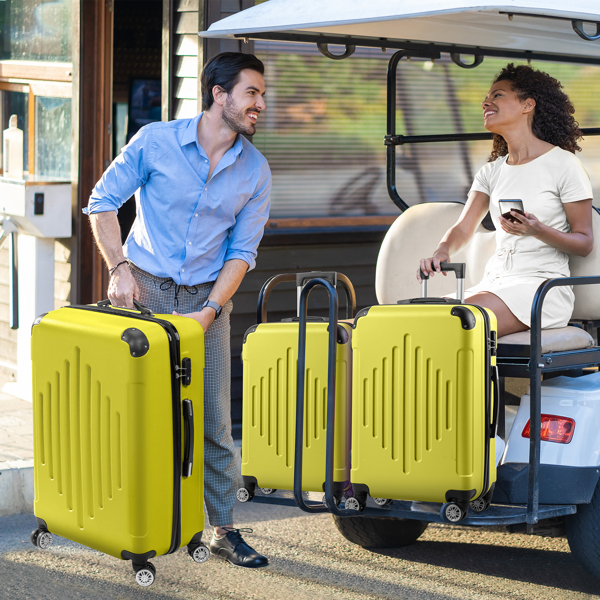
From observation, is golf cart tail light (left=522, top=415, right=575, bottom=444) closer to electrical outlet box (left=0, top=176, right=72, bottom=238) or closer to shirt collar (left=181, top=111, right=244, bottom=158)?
shirt collar (left=181, top=111, right=244, bottom=158)

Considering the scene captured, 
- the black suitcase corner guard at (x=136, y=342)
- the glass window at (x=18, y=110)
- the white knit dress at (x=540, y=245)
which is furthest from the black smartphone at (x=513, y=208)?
the glass window at (x=18, y=110)

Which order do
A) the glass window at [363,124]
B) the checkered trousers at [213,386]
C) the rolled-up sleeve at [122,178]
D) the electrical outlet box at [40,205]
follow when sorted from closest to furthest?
the rolled-up sleeve at [122,178] < the checkered trousers at [213,386] < the electrical outlet box at [40,205] < the glass window at [363,124]

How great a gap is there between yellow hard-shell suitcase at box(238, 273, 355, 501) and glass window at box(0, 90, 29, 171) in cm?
315

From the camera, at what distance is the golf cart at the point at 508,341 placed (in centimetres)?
317

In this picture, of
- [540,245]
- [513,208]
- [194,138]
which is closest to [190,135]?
[194,138]

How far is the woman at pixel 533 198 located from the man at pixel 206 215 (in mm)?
783

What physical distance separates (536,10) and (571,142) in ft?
3.74

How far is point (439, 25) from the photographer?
164 inches

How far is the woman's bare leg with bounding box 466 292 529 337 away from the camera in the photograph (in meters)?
3.71

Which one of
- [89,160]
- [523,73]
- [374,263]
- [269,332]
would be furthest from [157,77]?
[269,332]

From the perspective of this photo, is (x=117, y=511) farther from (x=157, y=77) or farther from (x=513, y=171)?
(x=157, y=77)

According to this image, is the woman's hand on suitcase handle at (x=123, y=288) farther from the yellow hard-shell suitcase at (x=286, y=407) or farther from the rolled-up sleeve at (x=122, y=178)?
the yellow hard-shell suitcase at (x=286, y=407)

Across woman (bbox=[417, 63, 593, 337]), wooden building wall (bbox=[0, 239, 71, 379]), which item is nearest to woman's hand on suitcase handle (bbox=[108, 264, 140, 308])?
woman (bbox=[417, 63, 593, 337])

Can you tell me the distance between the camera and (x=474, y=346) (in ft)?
9.77
